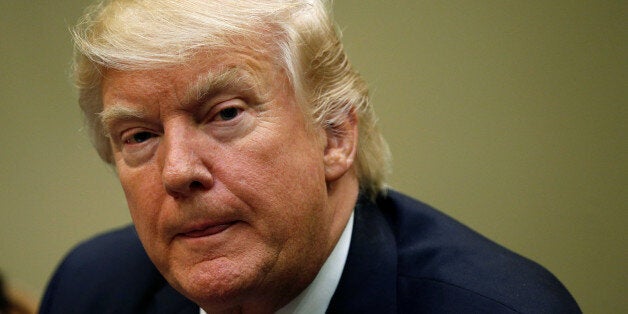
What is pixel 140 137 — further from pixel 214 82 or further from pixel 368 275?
pixel 368 275

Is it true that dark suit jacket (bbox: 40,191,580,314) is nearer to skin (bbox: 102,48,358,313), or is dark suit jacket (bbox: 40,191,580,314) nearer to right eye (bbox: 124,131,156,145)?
skin (bbox: 102,48,358,313)

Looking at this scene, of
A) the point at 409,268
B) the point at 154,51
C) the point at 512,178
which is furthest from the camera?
the point at 512,178

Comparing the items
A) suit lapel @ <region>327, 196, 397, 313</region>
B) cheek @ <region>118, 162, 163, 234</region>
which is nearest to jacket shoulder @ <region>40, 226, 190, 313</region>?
cheek @ <region>118, 162, 163, 234</region>

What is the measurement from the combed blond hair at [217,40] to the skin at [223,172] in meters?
0.03

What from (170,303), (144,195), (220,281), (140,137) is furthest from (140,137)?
(170,303)

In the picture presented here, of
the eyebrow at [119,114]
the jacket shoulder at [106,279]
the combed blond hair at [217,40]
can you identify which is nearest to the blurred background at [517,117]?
the jacket shoulder at [106,279]

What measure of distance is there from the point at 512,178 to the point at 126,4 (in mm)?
1161

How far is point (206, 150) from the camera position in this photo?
1.34 metres

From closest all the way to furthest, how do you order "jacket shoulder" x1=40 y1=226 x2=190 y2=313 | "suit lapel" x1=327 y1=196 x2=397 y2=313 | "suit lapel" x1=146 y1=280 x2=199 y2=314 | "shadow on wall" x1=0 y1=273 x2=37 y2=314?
1. "suit lapel" x1=327 y1=196 x2=397 y2=313
2. "suit lapel" x1=146 y1=280 x2=199 y2=314
3. "jacket shoulder" x1=40 y1=226 x2=190 y2=313
4. "shadow on wall" x1=0 y1=273 x2=37 y2=314

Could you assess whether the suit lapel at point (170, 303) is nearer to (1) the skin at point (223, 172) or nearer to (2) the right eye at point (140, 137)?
(1) the skin at point (223, 172)

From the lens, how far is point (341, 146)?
1.52 meters

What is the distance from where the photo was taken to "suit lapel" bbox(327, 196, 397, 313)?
153cm

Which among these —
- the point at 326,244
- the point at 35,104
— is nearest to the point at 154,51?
the point at 326,244

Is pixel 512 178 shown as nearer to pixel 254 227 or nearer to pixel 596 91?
pixel 596 91
